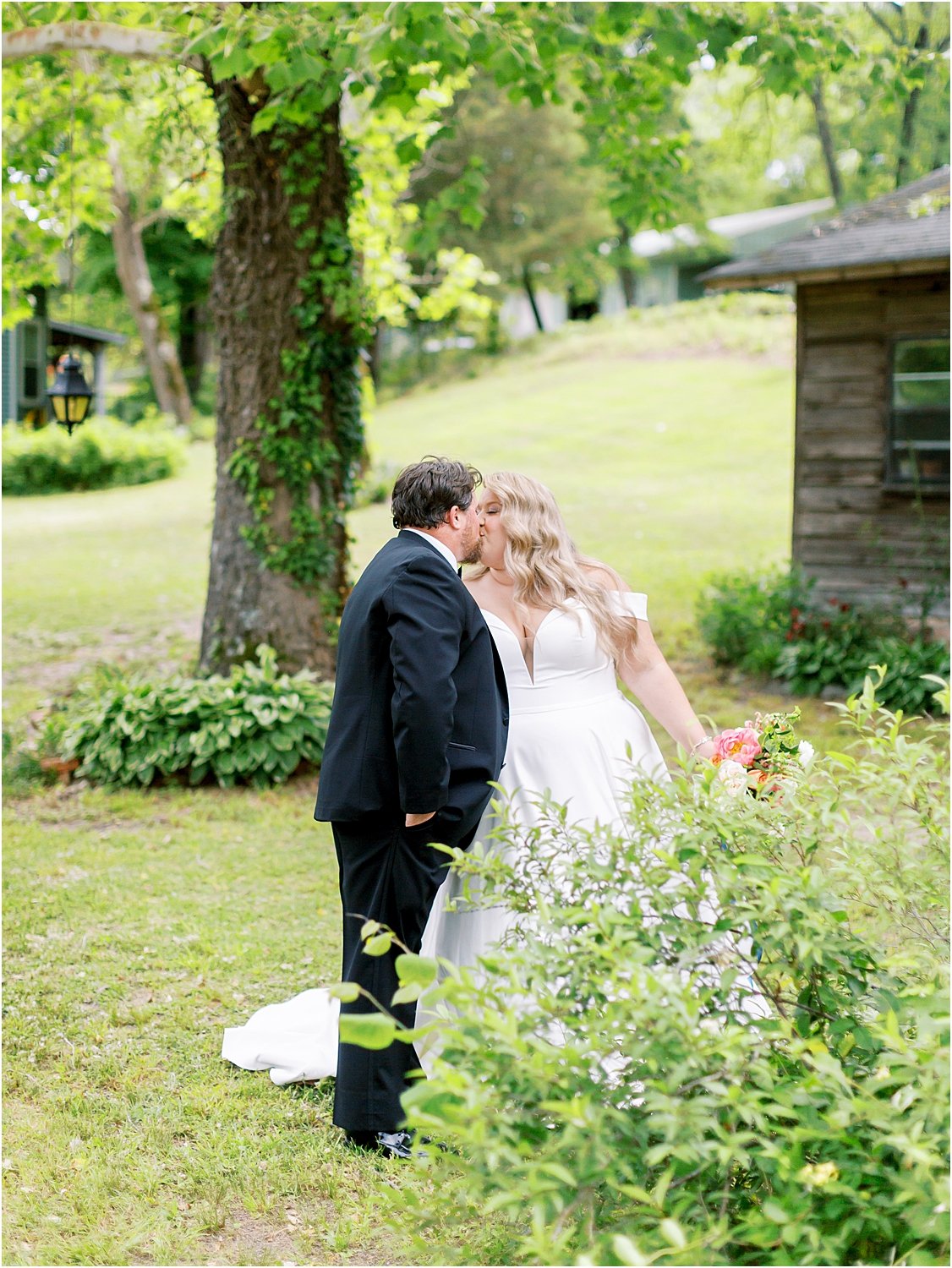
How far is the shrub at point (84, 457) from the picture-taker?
25.6 meters

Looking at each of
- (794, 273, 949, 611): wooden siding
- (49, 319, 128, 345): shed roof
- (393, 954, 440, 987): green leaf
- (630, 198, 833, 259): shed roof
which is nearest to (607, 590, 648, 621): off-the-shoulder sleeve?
(393, 954, 440, 987): green leaf

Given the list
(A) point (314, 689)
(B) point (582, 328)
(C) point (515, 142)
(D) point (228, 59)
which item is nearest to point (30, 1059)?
(A) point (314, 689)

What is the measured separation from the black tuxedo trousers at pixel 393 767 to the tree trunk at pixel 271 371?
4.95m

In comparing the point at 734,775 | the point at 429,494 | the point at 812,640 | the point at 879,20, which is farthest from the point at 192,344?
the point at 734,775

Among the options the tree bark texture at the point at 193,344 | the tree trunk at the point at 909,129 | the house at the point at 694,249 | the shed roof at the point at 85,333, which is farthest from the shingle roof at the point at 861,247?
the tree bark texture at the point at 193,344

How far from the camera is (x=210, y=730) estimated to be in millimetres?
8000

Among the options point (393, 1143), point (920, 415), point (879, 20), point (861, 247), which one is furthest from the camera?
point (879, 20)

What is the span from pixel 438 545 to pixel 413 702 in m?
0.57

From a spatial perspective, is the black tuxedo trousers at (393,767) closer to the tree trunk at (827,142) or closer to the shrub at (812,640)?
the shrub at (812,640)

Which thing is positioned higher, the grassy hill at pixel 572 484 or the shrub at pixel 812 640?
the grassy hill at pixel 572 484

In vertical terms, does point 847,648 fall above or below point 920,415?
below

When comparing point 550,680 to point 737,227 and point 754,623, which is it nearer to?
point 754,623

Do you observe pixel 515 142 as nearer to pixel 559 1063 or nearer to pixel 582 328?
pixel 582 328

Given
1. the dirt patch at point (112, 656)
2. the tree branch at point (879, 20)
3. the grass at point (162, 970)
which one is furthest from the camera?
the tree branch at point (879, 20)
